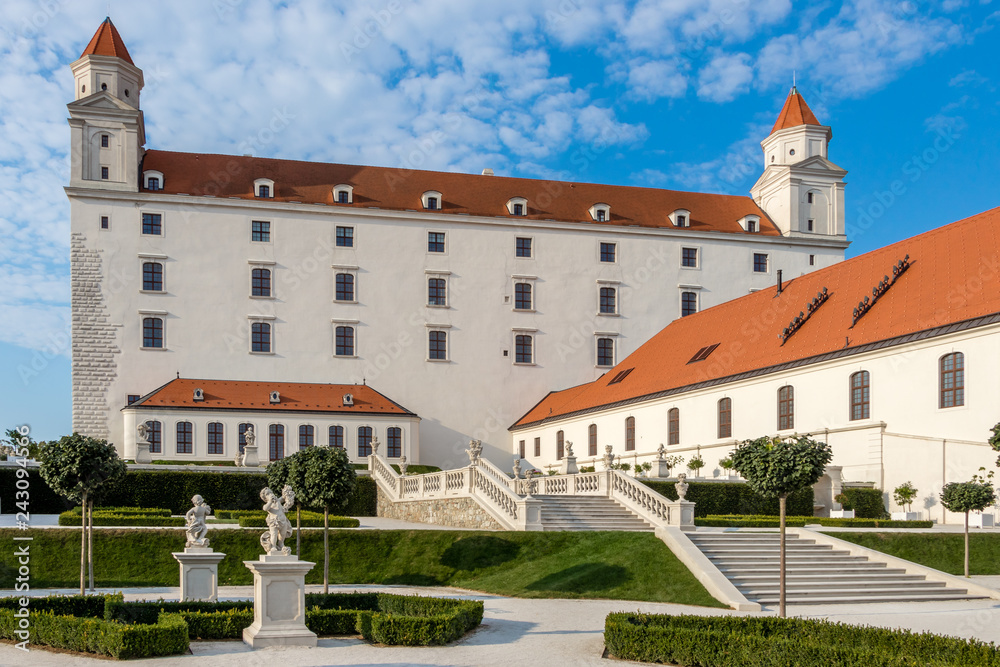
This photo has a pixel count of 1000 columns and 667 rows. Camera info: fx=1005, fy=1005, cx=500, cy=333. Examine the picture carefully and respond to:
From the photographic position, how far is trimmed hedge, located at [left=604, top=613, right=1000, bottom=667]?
1330cm

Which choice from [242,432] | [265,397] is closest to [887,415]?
[242,432]

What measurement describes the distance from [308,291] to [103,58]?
17.6 meters

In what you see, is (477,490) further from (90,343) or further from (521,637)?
(90,343)

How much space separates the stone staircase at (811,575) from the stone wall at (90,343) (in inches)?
1567

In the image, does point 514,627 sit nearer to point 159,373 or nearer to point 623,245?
point 159,373

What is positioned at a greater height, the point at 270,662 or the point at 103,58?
the point at 103,58

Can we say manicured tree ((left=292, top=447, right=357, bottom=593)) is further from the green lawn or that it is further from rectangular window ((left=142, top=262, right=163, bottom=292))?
rectangular window ((left=142, top=262, right=163, bottom=292))

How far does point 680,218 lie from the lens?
65.4 metres

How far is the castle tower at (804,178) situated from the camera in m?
66.2

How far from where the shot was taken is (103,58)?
5756cm

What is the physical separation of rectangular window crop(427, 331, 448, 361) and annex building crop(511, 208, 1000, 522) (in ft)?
34.4

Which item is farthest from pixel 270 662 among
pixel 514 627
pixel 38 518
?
pixel 38 518

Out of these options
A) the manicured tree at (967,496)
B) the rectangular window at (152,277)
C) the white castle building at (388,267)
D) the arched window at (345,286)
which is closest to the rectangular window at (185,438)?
the white castle building at (388,267)

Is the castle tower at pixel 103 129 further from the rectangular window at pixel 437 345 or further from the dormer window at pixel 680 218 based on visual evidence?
the dormer window at pixel 680 218
